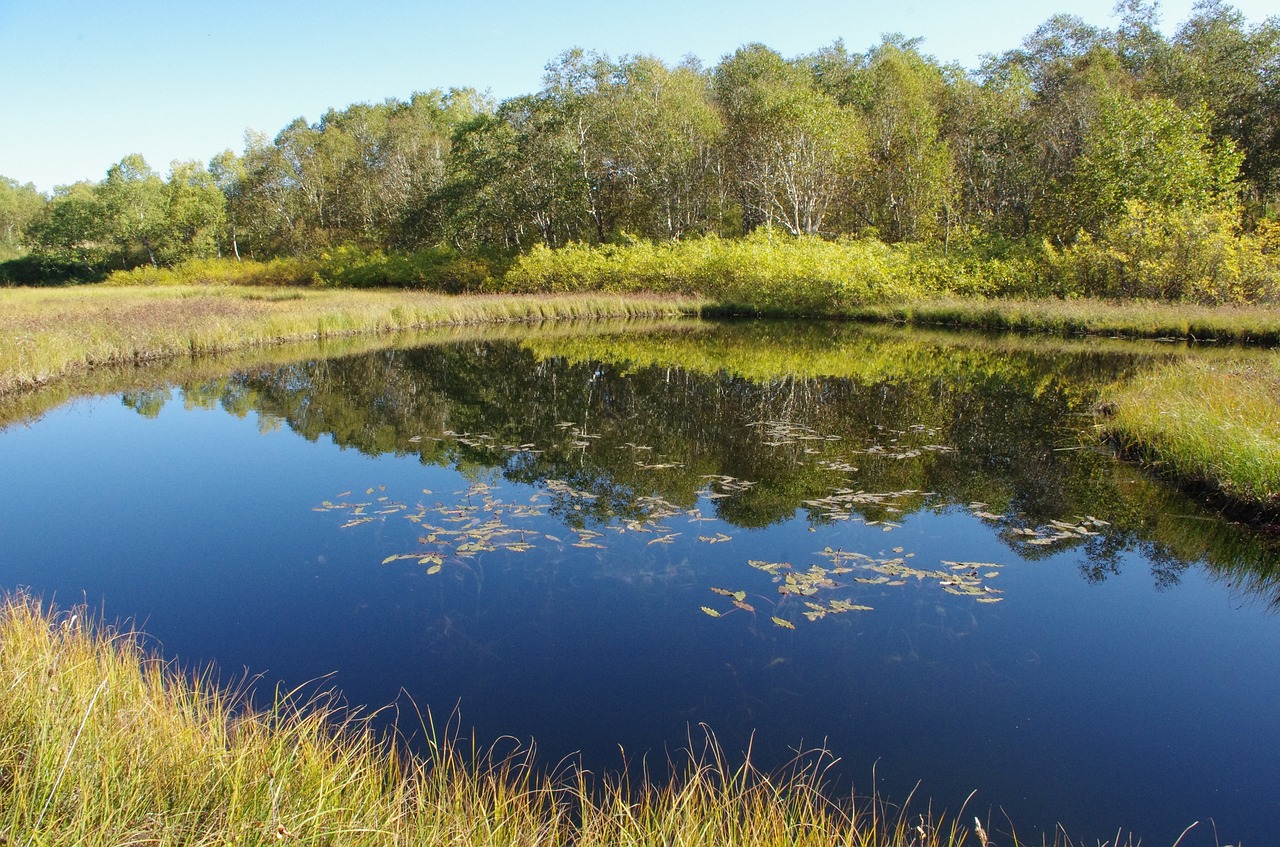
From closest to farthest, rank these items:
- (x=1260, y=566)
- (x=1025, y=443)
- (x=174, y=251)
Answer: (x=1260, y=566) → (x=1025, y=443) → (x=174, y=251)

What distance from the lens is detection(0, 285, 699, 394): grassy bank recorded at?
48.6ft

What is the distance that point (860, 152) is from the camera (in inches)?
1341

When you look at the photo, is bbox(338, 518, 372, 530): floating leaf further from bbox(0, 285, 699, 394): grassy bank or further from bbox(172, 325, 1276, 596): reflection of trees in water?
bbox(0, 285, 699, 394): grassy bank

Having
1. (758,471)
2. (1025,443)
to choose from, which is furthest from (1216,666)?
(1025,443)

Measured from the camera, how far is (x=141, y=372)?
1612 centimetres

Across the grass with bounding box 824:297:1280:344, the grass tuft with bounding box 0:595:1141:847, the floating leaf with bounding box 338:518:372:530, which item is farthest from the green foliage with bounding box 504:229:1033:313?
the grass tuft with bounding box 0:595:1141:847

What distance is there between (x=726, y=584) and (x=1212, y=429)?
5912mm

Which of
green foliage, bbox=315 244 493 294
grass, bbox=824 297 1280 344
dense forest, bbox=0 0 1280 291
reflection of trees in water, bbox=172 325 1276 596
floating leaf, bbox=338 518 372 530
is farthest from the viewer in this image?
green foliage, bbox=315 244 493 294

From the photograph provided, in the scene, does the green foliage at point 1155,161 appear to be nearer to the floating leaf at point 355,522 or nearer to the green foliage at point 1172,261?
the green foliage at point 1172,261

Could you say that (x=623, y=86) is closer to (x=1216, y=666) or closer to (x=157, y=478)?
(x=157, y=478)

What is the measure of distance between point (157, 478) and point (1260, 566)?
1087cm

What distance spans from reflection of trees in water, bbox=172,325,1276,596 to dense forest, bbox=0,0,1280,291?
44.7ft

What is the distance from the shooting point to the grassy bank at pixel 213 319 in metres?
14.8

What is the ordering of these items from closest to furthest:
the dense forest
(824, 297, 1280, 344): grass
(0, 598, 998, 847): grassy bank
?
1. (0, 598, 998, 847): grassy bank
2. (824, 297, 1280, 344): grass
3. the dense forest
